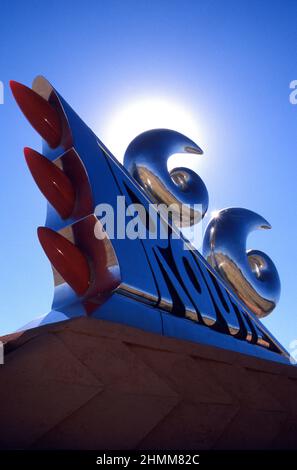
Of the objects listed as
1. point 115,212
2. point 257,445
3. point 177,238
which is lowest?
point 257,445

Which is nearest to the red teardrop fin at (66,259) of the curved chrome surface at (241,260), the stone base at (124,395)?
the stone base at (124,395)

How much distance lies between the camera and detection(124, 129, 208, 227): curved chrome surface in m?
6.53

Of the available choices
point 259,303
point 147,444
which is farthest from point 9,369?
point 259,303

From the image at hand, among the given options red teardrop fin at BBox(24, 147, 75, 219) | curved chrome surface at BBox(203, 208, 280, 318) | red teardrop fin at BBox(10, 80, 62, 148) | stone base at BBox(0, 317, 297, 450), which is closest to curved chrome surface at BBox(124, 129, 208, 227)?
curved chrome surface at BBox(203, 208, 280, 318)

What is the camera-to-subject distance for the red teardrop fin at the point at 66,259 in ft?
14.3

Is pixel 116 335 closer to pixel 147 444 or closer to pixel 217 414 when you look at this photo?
pixel 147 444

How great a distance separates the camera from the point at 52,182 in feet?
15.3

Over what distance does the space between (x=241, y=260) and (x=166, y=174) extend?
7.69 feet

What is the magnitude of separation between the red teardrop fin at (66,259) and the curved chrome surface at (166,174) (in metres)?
2.20

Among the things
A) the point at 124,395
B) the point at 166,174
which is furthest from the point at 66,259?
the point at 166,174

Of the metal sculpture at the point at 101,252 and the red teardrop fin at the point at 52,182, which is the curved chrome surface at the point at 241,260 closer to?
the metal sculpture at the point at 101,252

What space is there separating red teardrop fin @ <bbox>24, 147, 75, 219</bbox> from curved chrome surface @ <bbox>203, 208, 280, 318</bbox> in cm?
377
